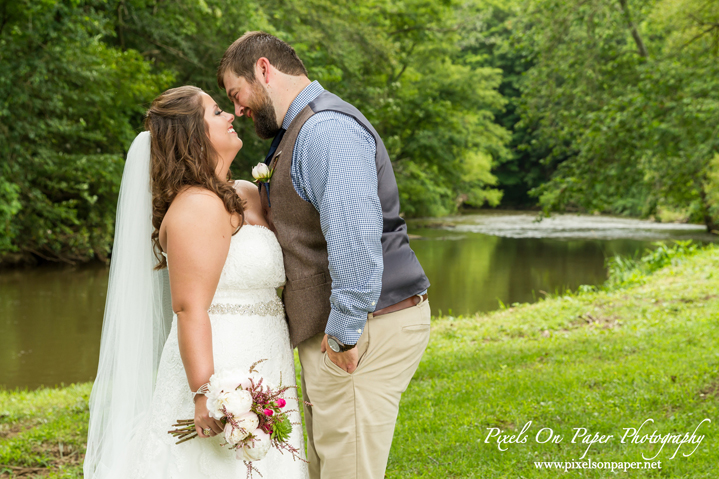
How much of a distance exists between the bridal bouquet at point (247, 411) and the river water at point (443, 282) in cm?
633

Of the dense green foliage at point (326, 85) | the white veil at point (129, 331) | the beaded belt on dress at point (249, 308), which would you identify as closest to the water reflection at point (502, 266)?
the dense green foliage at point (326, 85)

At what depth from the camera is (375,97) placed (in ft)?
64.8

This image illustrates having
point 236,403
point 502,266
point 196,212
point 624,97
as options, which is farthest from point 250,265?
point 502,266

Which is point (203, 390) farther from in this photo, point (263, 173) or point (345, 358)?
point (263, 173)

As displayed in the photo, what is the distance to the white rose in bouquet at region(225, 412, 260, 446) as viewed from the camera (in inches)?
80.7

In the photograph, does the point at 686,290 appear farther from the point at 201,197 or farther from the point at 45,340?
the point at 45,340

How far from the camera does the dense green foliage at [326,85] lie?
408 inches

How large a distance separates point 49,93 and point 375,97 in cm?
1047

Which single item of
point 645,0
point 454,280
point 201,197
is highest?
point 645,0

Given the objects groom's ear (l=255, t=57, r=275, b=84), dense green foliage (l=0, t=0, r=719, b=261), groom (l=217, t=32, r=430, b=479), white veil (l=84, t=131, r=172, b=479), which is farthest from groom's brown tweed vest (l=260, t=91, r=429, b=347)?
dense green foliage (l=0, t=0, r=719, b=261)

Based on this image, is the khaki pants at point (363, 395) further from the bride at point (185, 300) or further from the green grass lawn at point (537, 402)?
the green grass lawn at point (537, 402)

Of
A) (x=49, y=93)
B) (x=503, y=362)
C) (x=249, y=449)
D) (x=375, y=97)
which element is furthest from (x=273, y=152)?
(x=375, y=97)

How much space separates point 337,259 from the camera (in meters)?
2.13

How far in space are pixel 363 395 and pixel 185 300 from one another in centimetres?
76
